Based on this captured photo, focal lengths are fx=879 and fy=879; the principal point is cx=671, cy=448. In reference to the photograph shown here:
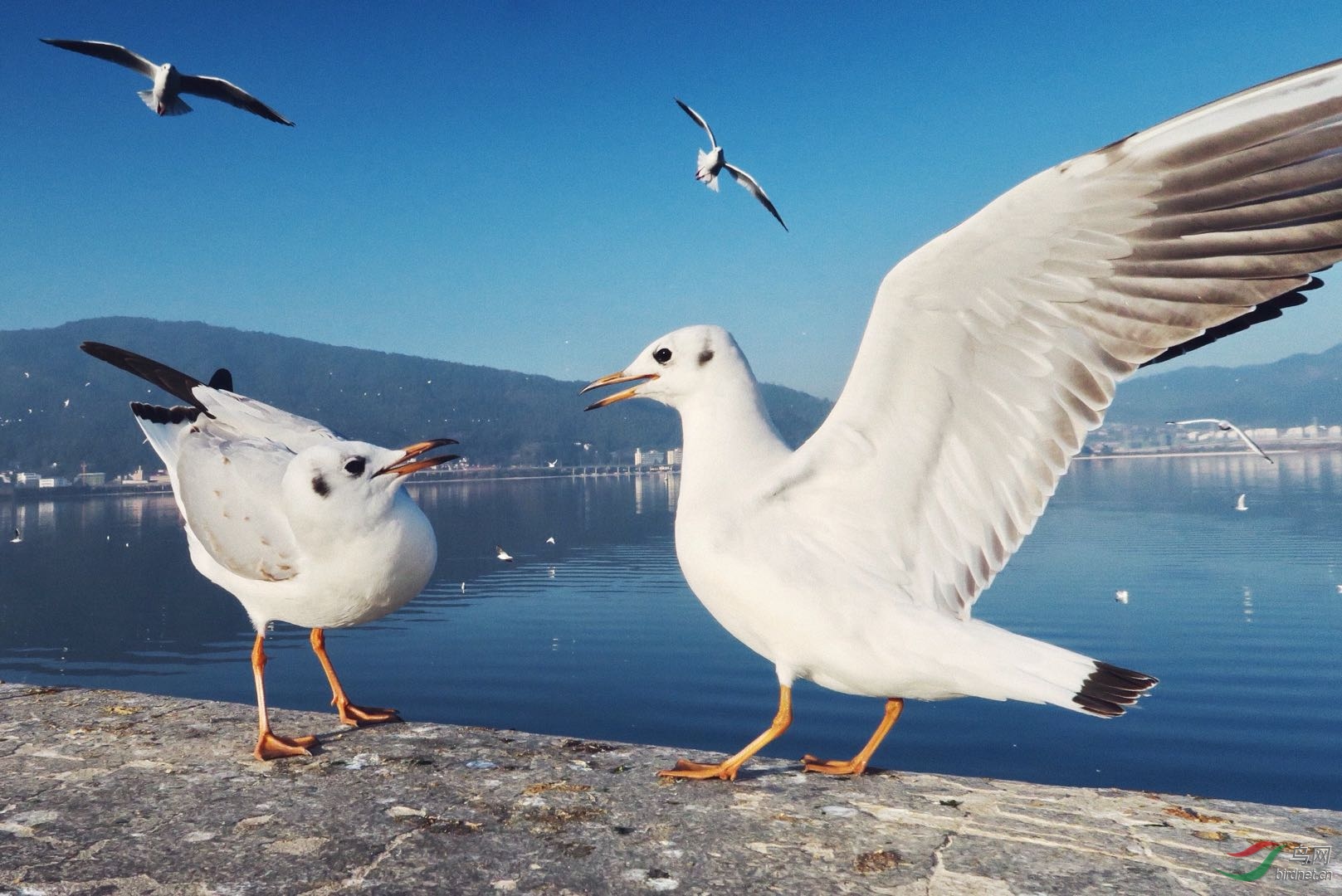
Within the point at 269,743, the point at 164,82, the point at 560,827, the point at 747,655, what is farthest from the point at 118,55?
the point at 747,655

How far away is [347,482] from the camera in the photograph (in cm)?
436

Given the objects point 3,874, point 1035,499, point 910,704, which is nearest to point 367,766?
point 3,874

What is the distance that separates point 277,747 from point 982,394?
388cm

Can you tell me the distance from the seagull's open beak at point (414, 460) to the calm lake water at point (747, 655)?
1.98 meters

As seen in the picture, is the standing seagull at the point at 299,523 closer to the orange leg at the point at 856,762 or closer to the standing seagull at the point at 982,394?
the standing seagull at the point at 982,394

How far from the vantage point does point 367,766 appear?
4.41m

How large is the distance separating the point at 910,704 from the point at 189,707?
1803cm

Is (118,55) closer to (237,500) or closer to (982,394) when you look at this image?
(237,500)

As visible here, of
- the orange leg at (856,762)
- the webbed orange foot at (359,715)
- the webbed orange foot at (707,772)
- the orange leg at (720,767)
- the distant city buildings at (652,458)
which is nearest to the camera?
the orange leg at (720,767)

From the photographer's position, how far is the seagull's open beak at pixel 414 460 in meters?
4.20

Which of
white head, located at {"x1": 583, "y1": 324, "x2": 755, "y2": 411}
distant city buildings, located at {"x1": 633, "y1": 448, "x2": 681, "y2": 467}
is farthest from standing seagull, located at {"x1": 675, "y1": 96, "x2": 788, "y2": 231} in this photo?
distant city buildings, located at {"x1": 633, "y1": 448, "x2": 681, "y2": 467}

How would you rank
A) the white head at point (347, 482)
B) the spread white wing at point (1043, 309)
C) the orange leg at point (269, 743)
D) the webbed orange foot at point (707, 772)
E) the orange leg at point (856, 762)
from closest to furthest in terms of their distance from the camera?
the spread white wing at point (1043, 309), the orange leg at point (856, 762), the webbed orange foot at point (707, 772), the white head at point (347, 482), the orange leg at point (269, 743)

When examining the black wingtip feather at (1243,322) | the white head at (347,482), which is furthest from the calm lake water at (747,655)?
the black wingtip feather at (1243,322)

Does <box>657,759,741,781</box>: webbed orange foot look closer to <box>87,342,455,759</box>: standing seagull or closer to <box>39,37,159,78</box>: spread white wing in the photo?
<box>87,342,455,759</box>: standing seagull
